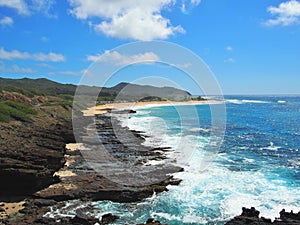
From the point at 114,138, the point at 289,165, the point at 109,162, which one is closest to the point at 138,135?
the point at 114,138

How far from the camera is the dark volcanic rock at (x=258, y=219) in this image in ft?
43.8

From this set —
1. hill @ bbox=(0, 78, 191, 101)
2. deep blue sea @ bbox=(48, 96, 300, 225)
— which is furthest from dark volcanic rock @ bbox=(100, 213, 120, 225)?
hill @ bbox=(0, 78, 191, 101)

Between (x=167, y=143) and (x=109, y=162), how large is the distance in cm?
1102

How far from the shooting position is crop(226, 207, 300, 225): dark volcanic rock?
13359mm

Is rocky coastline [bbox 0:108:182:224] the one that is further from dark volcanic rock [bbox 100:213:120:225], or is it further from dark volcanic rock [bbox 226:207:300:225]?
dark volcanic rock [bbox 226:207:300:225]

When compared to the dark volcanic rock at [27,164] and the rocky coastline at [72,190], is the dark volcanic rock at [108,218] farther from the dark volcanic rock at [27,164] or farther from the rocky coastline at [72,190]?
the dark volcanic rock at [27,164]

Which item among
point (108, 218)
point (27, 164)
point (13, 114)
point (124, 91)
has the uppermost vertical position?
point (124, 91)

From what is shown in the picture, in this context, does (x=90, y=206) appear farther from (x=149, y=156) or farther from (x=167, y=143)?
(x=167, y=143)

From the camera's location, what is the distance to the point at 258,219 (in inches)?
541

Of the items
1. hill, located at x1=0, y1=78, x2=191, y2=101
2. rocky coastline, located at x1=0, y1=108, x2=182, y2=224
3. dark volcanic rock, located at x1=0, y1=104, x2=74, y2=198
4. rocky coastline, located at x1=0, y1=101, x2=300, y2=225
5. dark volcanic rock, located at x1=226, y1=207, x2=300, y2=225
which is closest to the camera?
dark volcanic rock, located at x1=226, y1=207, x2=300, y2=225

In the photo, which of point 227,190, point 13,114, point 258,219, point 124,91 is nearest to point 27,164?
point 227,190

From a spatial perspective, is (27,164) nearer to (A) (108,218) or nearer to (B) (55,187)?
(B) (55,187)

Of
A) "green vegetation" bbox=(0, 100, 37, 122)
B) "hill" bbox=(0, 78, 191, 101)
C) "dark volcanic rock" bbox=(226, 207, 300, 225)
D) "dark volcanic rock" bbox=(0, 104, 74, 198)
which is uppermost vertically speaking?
"hill" bbox=(0, 78, 191, 101)

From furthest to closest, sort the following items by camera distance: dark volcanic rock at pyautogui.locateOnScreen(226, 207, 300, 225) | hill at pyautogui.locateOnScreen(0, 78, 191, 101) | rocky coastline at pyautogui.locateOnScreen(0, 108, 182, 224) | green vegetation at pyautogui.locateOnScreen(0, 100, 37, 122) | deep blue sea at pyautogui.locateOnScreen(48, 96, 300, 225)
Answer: hill at pyautogui.locateOnScreen(0, 78, 191, 101) < green vegetation at pyautogui.locateOnScreen(0, 100, 37, 122) < deep blue sea at pyautogui.locateOnScreen(48, 96, 300, 225) < rocky coastline at pyautogui.locateOnScreen(0, 108, 182, 224) < dark volcanic rock at pyautogui.locateOnScreen(226, 207, 300, 225)
